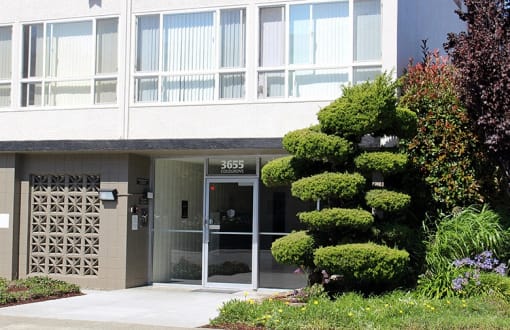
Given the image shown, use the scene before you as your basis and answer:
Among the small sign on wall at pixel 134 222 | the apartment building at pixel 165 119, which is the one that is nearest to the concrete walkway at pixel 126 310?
the apartment building at pixel 165 119

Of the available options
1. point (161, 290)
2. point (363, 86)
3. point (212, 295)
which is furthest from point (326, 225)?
point (161, 290)

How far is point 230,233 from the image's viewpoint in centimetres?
1535

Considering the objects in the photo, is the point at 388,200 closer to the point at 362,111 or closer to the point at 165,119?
the point at 362,111

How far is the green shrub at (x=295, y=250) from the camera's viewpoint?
472 inches

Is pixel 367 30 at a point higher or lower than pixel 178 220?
higher

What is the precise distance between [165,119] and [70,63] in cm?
272

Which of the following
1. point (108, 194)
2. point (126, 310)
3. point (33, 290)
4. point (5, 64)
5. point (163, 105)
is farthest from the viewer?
point (5, 64)

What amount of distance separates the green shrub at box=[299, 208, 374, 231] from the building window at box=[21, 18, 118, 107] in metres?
5.92

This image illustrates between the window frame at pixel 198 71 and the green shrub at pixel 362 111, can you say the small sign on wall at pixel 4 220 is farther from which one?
the green shrub at pixel 362 111

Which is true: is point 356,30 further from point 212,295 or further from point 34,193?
point 34,193

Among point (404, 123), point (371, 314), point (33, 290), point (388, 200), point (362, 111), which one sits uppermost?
point (362, 111)

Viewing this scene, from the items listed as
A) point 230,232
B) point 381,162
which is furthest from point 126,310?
point 381,162

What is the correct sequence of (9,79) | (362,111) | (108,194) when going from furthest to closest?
(9,79)
(108,194)
(362,111)

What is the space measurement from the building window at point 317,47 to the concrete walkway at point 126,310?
4.26m
